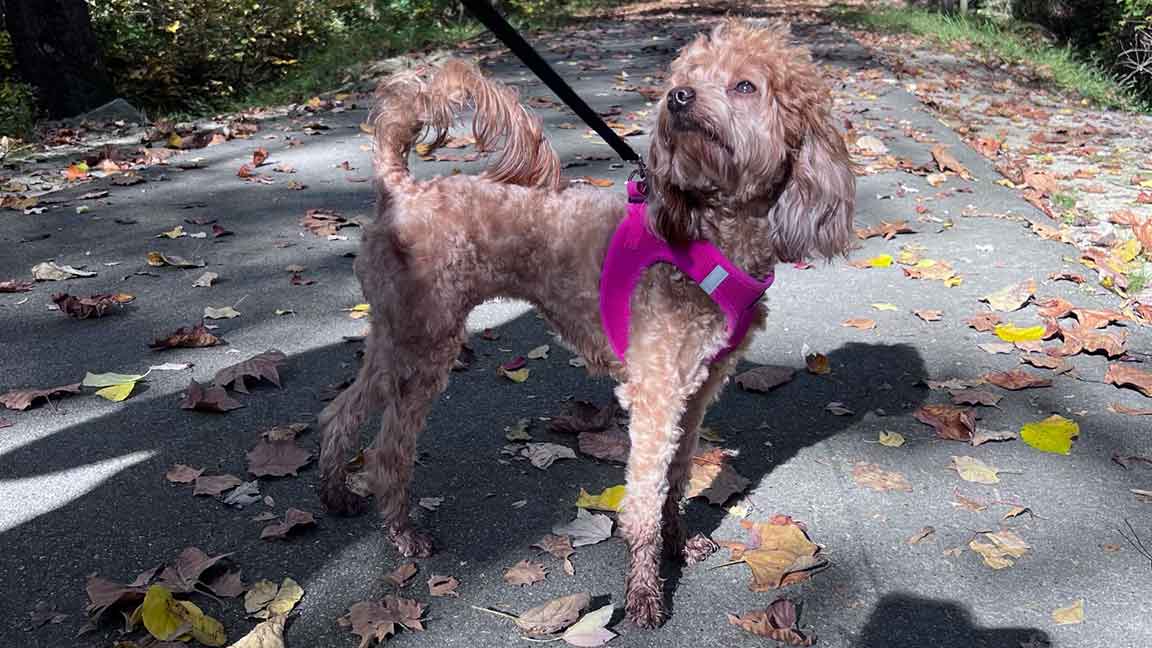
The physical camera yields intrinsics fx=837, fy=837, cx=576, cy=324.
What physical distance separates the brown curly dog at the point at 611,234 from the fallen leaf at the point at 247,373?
1.01 m

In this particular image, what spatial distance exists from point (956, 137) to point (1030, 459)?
19.6 feet

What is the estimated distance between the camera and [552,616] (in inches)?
106

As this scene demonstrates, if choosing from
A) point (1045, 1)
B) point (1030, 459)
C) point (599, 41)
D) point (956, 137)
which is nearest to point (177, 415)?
point (1030, 459)

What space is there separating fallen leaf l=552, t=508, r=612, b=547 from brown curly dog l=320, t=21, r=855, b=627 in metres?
0.24

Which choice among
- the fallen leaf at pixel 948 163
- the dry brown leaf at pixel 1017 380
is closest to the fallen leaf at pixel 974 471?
the dry brown leaf at pixel 1017 380

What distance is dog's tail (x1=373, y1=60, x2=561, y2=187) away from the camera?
290 centimetres

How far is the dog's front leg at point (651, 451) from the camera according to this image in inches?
108

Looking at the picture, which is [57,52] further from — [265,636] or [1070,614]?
[1070,614]

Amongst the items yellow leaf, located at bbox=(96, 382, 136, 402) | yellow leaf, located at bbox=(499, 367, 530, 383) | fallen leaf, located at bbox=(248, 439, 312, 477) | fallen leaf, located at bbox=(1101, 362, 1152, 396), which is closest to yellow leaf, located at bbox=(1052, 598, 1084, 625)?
fallen leaf, located at bbox=(1101, 362, 1152, 396)

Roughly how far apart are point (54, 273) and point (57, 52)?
19.6ft

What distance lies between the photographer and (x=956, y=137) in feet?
28.1

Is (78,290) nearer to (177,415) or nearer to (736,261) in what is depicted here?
(177,415)

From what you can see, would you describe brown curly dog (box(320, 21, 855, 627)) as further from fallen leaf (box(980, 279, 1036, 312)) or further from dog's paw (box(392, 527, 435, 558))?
fallen leaf (box(980, 279, 1036, 312))

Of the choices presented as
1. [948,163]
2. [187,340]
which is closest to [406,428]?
[187,340]
